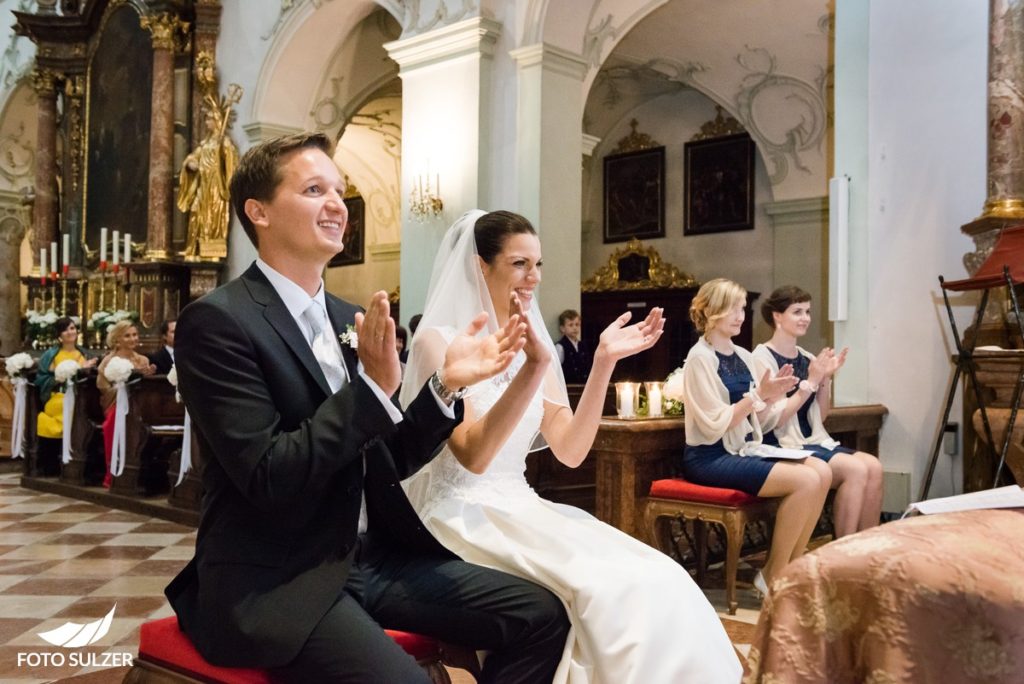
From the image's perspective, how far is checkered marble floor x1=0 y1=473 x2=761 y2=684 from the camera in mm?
3615

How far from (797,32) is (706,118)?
8.58ft

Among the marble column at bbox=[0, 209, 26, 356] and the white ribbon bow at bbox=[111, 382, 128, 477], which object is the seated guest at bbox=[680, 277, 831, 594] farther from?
the marble column at bbox=[0, 209, 26, 356]

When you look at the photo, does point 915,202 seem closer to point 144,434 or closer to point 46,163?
point 144,434

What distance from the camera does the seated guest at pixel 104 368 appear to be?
806cm

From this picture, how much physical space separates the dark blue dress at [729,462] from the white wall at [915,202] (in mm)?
1568

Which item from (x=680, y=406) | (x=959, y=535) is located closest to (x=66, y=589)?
(x=680, y=406)

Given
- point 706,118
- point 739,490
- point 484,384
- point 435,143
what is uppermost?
point 706,118

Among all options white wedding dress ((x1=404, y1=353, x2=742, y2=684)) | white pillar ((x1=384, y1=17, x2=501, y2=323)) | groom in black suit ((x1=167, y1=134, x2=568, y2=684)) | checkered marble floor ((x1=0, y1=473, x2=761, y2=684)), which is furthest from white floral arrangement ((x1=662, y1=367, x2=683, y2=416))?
white pillar ((x1=384, y1=17, x2=501, y2=323))

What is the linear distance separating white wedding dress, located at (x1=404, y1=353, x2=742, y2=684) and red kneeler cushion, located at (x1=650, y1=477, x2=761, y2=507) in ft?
6.93

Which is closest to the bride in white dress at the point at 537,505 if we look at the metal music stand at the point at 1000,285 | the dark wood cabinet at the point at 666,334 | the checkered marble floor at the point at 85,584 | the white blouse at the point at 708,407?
the checkered marble floor at the point at 85,584

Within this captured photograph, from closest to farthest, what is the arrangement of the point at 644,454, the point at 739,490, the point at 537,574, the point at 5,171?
the point at 537,574 → the point at 739,490 → the point at 644,454 → the point at 5,171

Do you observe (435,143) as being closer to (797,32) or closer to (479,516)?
(797,32)

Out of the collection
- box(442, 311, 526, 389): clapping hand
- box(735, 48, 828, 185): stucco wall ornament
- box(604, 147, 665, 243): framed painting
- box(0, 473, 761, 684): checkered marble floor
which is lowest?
box(0, 473, 761, 684): checkered marble floor

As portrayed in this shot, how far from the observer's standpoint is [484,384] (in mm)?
2635
